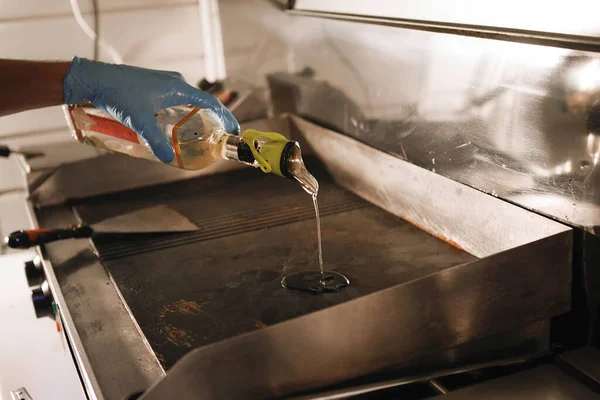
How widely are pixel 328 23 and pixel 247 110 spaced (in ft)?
1.34

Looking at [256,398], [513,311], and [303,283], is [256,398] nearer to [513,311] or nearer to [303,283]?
[303,283]

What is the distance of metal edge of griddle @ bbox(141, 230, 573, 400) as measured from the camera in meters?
0.71

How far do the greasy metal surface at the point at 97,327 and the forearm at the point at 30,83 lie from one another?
12.0 inches

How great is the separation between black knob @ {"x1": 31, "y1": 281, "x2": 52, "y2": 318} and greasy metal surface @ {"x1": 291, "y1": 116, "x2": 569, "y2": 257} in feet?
2.31

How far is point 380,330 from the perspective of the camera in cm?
79

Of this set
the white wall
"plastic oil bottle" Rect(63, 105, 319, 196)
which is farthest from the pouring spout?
the white wall

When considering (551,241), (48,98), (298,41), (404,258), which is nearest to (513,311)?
(551,241)

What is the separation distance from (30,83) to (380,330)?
0.80 metres

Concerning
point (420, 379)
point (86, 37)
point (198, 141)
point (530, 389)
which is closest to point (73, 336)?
point (198, 141)

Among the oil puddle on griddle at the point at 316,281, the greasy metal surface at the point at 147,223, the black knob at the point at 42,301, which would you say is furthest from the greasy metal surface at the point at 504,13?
the black knob at the point at 42,301

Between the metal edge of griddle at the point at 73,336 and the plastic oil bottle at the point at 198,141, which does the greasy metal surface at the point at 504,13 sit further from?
the metal edge of griddle at the point at 73,336

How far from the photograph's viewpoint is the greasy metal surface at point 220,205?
4.13ft

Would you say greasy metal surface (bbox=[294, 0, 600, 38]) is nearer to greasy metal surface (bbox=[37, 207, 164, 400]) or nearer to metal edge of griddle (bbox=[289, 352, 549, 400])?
metal edge of griddle (bbox=[289, 352, 549, 400])

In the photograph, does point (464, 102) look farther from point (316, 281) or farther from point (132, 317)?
point (132, 317)
